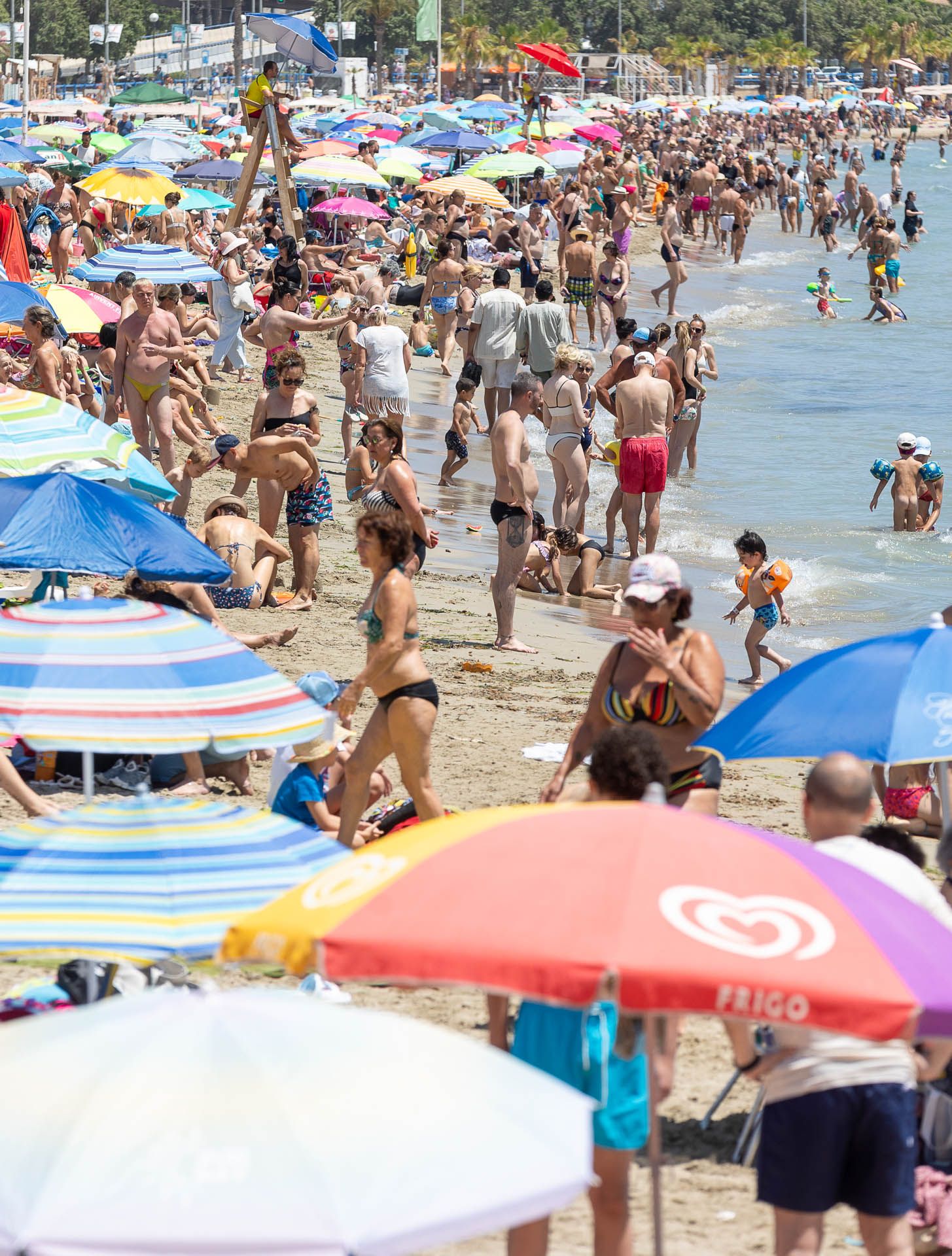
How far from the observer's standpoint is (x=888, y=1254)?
3.39 metres

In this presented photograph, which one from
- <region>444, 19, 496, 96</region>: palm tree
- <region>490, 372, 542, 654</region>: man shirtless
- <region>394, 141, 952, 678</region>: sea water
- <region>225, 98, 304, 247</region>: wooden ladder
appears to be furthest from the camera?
<region>444, 19, 496, 96</region>: palm tree

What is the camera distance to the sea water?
41.2ft

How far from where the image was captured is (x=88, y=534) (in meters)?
6.21

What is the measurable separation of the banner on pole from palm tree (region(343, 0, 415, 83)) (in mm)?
43706

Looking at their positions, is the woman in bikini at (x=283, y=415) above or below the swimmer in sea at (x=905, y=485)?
above

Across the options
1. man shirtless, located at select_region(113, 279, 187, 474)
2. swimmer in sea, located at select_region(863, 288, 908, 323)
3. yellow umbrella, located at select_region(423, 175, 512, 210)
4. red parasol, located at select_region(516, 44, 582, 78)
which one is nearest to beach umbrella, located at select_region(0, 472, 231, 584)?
man shirtless, located at select_region(113, 279, 187, 474)

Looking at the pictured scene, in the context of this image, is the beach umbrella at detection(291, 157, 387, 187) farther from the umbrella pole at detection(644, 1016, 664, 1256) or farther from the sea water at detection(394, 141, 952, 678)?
the umbrella pole at detection(644, 1016, 664, 1256)

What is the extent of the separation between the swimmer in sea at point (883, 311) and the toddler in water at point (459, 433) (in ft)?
53.1

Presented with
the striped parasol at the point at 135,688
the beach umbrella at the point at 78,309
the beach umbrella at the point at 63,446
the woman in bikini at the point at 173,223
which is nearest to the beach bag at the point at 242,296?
the beach umbrella at the point at 78,309

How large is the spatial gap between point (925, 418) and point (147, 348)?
41.7 ft

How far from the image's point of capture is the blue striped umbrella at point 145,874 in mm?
3602

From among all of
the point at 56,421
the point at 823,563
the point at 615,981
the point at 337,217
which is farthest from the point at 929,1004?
the point at 337,217

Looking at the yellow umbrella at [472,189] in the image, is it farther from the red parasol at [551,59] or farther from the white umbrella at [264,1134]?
the white umbrella at [264,1134]

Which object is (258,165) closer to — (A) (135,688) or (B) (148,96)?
(A) (135,688)
